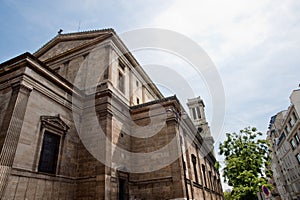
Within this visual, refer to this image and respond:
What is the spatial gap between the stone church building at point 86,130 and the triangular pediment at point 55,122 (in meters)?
0.06

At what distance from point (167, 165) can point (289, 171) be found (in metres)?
39.0

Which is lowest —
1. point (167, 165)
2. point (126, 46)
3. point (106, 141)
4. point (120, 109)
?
point (167, 165)

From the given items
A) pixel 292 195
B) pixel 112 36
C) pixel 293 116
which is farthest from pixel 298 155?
pixel 112 36

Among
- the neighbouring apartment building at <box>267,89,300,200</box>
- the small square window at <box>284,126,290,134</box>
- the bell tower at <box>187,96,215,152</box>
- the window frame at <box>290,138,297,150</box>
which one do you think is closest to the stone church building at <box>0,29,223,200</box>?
the neighbouring apartment building at <box>267,89,300,200</box>

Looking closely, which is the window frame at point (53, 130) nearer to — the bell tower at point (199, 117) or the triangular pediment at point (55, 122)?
the triangular pediment at point (55, 122)

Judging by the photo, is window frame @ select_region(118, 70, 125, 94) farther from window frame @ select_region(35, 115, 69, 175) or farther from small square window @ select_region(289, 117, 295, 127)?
small square window @ select_region(289, 117, 295, 127)

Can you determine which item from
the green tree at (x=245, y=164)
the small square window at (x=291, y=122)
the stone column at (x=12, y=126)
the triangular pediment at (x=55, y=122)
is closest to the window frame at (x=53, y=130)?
the triangular pediment at (x=55, y=122)

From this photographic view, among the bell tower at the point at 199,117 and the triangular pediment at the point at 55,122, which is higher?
the bell tower at the point at 199,117

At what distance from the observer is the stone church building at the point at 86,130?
30.5 ft

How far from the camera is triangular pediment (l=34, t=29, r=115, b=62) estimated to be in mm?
17188

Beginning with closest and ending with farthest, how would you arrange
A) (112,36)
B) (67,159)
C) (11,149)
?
1. (11,149)
2. (67,159)
3. (112,36)

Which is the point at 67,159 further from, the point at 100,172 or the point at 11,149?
the point at 11,149

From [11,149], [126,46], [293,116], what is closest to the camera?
[11,149]

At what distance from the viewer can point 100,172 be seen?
36.9ft
